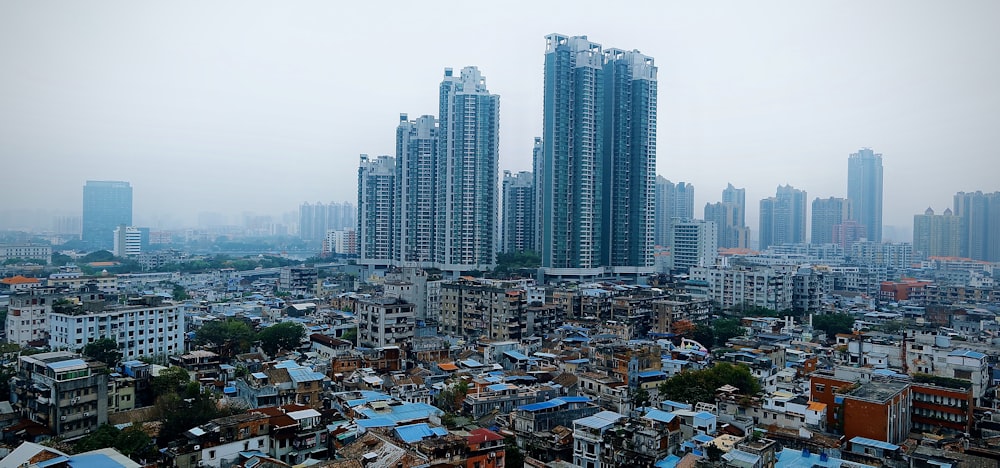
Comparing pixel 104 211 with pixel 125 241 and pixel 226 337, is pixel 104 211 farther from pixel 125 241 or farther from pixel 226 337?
pixel 226 337

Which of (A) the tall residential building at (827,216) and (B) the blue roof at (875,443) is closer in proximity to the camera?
(B) the blue roof at (875,443)

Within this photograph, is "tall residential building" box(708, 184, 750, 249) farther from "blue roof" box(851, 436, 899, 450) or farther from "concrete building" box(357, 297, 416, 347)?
"blue roof" box(851, 436, 899, 450)

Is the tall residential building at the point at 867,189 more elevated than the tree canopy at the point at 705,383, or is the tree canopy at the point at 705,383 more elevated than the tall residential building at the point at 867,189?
the tall residential building at the point at 867,189

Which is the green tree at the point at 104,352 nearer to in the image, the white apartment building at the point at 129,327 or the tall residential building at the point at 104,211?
the white apartment building at the point at 129,327

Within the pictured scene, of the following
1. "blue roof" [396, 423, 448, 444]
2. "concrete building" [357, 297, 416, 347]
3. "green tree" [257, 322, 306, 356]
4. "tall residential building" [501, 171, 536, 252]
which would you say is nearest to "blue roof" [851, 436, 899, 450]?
"blue roof" [396, 423, 448, 444]

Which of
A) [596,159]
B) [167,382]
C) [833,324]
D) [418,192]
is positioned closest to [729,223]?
[596,159]

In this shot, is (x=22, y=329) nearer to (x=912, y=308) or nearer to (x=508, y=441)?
(x=508, y=441)

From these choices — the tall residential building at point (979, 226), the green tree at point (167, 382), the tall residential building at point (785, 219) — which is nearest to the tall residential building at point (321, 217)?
the tall residential building at point (785, 219)
